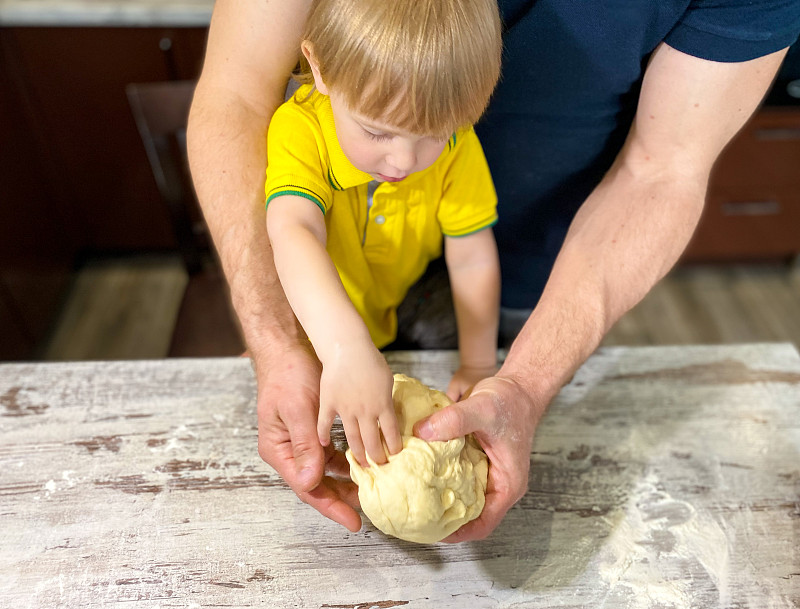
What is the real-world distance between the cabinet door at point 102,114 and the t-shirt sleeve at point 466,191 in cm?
139

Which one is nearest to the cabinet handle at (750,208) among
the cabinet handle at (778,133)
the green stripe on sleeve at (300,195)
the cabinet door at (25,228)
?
the cabinet handle at (778,133)

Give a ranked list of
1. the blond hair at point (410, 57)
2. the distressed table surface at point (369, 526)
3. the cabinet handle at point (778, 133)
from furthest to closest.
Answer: the cabinet handle at point (778, 133) → the distressed table surface at point (369, 526) → the blond hair at point (410, 57)

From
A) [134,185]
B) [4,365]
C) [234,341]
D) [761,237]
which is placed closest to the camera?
[4,365]

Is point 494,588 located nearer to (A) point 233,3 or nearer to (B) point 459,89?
(B) point 459,89

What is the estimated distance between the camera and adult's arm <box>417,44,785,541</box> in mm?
723

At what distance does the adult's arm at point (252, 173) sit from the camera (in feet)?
2.39

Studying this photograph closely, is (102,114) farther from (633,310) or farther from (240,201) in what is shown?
(633,310)

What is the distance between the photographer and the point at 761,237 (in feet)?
7.70

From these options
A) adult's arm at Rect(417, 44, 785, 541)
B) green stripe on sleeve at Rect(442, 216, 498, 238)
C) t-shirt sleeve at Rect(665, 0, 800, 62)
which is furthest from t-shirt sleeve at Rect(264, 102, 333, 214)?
t-shirt sleeve at Rect(665, 0, 800, 62)

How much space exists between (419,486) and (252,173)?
49cm

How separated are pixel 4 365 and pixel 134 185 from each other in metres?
1.40

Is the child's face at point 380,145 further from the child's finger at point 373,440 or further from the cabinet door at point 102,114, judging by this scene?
the cabinet door at point 102,114

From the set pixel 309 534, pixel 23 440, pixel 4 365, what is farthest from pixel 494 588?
pixel 4 365

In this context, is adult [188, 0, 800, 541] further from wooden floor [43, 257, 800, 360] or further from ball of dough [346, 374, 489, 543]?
wooden floor [43, 257, 800, 360]
